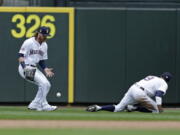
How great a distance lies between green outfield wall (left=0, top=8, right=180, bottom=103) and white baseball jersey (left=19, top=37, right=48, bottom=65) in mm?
2228

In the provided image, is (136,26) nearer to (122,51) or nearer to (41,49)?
(122,51)

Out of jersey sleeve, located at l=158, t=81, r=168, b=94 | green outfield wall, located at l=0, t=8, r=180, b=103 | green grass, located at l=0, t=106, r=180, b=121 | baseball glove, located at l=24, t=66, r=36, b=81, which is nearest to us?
green grass, located at l=0, t=106, r=180, b=121

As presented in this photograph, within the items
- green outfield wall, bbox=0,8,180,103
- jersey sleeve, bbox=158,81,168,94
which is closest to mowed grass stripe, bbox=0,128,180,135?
jersey sleeve, bbox=158,81,168,94

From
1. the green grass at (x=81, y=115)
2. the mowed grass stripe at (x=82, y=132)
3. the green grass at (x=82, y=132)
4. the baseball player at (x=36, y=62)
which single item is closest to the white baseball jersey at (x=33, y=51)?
the baseball player at (x=36, y=62)

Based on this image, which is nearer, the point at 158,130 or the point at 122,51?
the point at 158,130

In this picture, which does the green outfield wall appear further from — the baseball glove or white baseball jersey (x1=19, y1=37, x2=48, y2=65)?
the baseball glove

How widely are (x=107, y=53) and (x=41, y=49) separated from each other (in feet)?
9.16

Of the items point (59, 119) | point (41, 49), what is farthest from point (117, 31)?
point (59, 119)

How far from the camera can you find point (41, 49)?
1567cm

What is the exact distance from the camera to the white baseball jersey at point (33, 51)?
15.5 m

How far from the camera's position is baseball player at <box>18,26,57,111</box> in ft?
50.6

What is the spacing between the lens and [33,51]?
Result: 15625 millimetres

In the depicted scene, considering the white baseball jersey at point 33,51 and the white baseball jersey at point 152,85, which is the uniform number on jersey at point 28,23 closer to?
the white baseball jersey at point 33,51

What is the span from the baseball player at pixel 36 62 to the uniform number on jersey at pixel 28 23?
2.14 meters
